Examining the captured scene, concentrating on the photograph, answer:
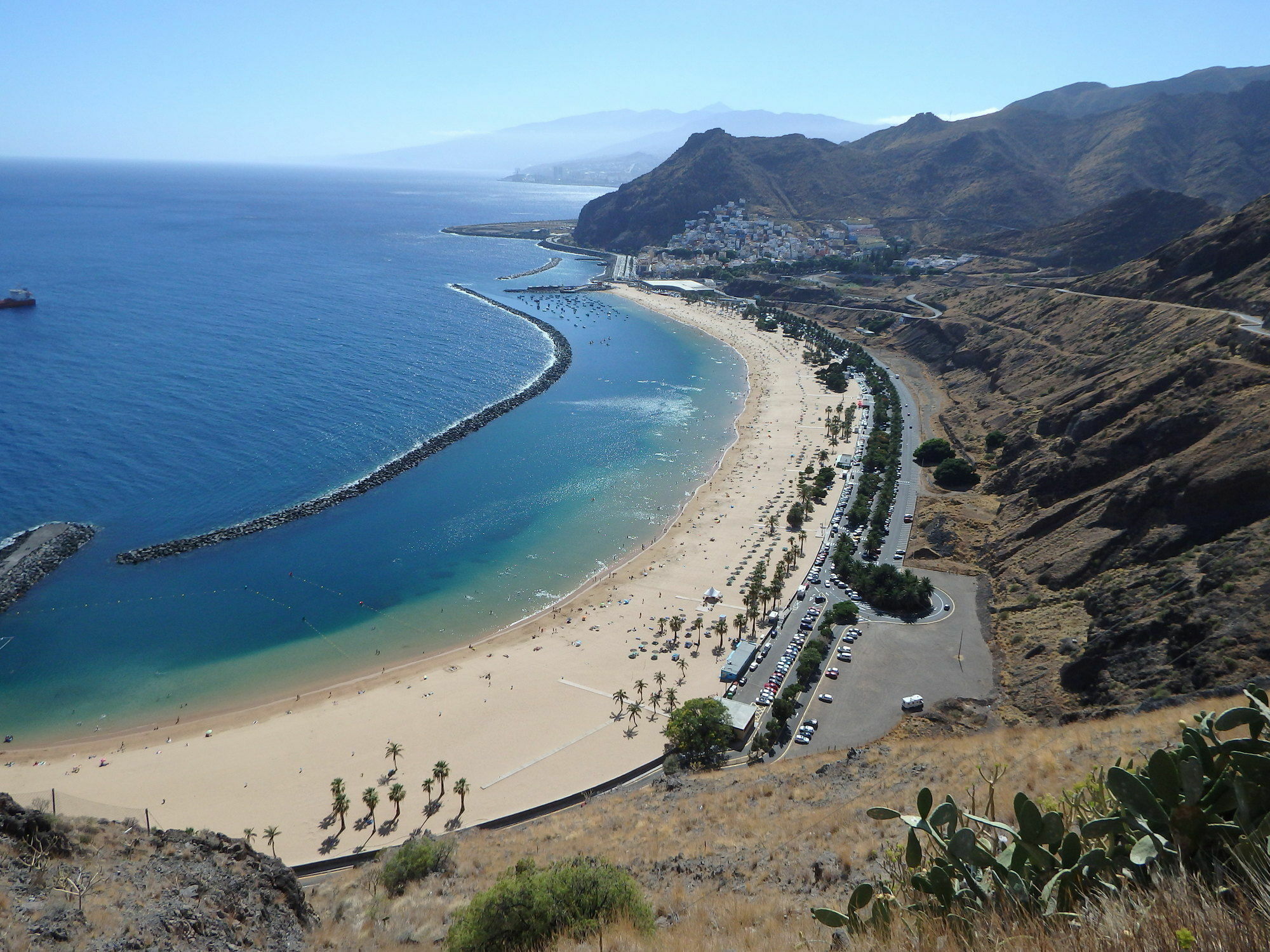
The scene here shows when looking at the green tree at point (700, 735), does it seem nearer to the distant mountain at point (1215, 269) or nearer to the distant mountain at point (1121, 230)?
the distant mountain at point (1215, 269)

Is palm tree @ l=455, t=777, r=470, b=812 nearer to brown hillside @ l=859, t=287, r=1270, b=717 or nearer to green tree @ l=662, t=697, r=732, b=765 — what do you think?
green tree @ l=662, t=697, r=732, b=765

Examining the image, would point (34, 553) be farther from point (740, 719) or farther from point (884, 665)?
point (884, 665)

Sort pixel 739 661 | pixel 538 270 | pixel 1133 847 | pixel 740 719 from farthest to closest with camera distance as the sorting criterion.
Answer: pixel 538 270 → pixel 739 661 → pixel 740 719 → pixel 1133 847

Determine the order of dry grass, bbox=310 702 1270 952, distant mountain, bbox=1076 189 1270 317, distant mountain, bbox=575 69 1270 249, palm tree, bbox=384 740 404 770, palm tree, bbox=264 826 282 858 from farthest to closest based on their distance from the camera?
1. distant mountain, bbox=575 69 1270 249
2. distant mountain, bbox=1076 189 1270 317
3. palm tree, bbox=384 740 404 770
4. palm tree, bbox=264 826 282 858
5. dry grass, bbox=310 702 1270 952

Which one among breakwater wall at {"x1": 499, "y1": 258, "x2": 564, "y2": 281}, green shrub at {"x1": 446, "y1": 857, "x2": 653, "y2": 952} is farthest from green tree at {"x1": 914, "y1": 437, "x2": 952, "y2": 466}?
breakwater wall at {"x1": 499, "y1": 258, "x2": 564, "y2": 281}

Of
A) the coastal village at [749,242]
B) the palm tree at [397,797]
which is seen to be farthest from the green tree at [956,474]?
the coastal village at [749,242]

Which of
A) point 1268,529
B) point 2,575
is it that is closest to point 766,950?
point 1268,529

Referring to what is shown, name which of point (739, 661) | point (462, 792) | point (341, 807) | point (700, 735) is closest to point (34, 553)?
point (341, 807)
